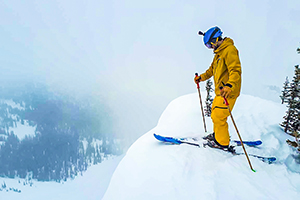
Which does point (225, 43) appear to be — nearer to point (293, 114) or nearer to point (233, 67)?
point (233, 67)

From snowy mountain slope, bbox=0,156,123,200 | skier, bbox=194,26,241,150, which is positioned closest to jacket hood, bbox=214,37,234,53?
skier, bbox=194,26,241,150

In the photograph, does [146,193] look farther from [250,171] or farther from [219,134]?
[219,134]

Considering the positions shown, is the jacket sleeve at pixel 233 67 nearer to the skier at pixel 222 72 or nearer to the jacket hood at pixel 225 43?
the skier at pixel 222 72

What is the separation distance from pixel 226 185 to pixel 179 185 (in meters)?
0.94

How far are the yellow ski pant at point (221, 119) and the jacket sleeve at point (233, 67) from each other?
24.1 inches

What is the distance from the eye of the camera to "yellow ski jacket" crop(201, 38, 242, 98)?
3982mm

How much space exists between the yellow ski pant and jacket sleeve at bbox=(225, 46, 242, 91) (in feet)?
2.01

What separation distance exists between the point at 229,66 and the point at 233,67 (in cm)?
11

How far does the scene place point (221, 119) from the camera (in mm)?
4484

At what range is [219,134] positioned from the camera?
4.64 meters

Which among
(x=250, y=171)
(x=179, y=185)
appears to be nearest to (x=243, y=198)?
(x=250, y=171)

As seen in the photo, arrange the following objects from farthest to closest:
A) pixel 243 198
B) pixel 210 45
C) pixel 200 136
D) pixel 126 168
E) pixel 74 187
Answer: pixel 74 187
pixel 200 136
pixel 210 45
pixel 126 168
pixel 243 198

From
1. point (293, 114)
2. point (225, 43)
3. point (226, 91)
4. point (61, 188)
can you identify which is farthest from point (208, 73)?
point (61, 188)

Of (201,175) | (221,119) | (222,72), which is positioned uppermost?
(222,72)
